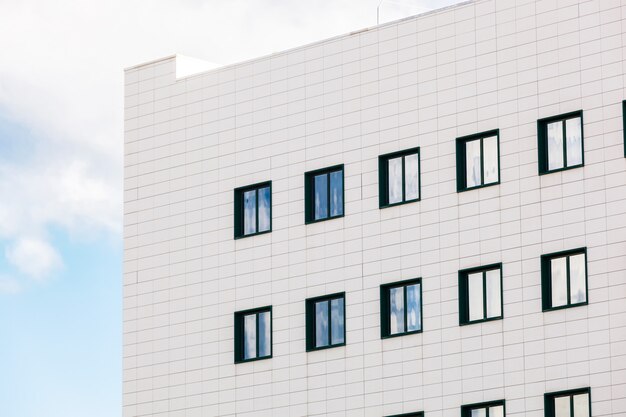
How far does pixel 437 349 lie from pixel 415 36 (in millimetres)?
10057

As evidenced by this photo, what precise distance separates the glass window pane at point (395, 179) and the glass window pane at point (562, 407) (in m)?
8.76

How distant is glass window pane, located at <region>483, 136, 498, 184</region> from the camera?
62594 millimetres

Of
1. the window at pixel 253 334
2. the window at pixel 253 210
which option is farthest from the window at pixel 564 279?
the window at pixel 253 210

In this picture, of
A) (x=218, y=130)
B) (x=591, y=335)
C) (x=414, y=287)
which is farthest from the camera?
(x=218, y=130)

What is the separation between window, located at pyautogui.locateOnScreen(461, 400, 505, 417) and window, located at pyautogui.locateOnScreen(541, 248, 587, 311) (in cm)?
319

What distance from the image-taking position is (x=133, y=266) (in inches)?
2778

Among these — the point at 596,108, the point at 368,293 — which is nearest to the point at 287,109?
the point at 368,293

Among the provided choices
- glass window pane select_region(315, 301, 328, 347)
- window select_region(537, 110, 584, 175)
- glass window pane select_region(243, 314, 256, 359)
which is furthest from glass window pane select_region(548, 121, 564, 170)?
glass window pane select_region(243, 314, 256, 359)

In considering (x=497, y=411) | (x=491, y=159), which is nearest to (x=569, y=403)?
(x=497, y=411)

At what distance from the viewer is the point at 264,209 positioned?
67.6 m

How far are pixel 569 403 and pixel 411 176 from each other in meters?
9.27

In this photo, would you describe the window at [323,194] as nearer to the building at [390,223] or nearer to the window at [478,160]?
the building at [390,223]

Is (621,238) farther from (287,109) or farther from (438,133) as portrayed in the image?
(287,109)

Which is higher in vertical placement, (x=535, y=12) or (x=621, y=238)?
(x=535, y=12)
